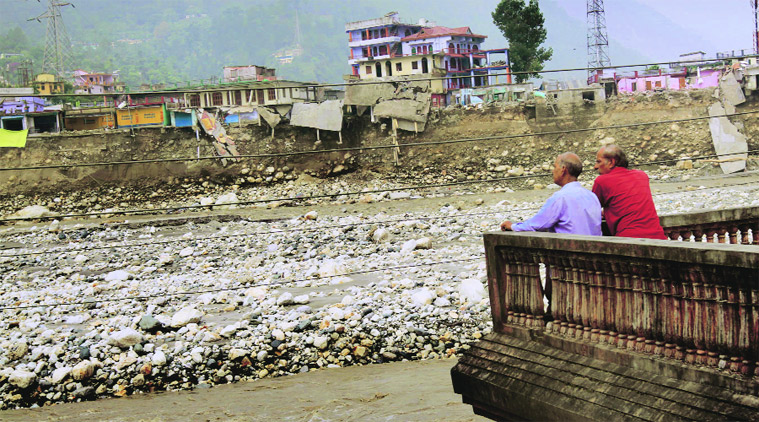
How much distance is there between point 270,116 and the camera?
32531mm

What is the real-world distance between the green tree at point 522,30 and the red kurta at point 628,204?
38.3 meters

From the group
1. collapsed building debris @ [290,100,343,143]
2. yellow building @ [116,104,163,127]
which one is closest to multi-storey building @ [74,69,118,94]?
yellow building @ [116,104,163,127]

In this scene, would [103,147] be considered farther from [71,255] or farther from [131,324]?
[131,324]

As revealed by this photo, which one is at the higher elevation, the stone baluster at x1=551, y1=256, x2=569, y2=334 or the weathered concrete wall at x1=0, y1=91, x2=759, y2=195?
the weathered concrete wall at x1=0, y1=91, x2=759, y2=195

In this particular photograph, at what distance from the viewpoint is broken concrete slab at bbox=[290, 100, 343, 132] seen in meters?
32.2

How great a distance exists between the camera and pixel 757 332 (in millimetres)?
2762

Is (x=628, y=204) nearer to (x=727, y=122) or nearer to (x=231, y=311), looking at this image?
(x=231, y=311)

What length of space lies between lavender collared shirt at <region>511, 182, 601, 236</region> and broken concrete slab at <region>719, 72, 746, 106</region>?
98.8 ft

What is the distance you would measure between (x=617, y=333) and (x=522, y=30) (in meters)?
40.8

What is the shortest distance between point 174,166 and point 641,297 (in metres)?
30.7

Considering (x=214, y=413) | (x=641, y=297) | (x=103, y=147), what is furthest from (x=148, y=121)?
(x=641, y=297)

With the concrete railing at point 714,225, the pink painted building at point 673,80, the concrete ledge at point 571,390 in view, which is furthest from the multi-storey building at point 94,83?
the concrete ledge at point 571,390

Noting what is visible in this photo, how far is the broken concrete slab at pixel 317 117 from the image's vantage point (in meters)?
32.2

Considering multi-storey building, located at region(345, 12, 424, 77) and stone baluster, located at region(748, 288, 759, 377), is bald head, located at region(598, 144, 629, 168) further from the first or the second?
multi-storey building, located at region(345, 12, 424, 77)
